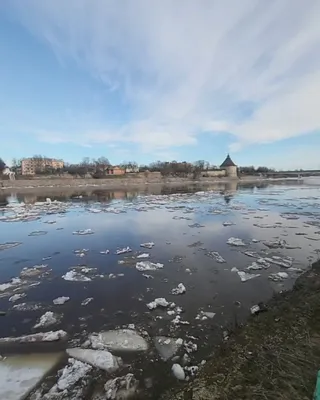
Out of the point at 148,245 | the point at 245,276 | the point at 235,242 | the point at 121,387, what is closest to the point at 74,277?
the point at 148,245

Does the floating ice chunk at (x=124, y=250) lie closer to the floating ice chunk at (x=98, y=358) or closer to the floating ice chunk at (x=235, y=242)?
the floating ice chunk at (x=235, y=242)

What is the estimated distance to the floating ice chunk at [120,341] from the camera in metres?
3.87

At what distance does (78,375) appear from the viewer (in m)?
3.29

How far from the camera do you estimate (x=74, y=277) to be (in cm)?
658

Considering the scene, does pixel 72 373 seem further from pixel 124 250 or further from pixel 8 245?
pixel 8 245

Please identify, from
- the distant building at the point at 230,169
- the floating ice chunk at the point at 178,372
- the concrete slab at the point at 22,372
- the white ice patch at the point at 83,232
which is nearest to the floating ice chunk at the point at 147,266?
the concrete slab at the point at 22,372

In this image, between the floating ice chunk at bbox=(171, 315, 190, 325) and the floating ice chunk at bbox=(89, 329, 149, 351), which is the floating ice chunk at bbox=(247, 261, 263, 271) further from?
the floating ice chunk at bbox=(89, 329, 149, 351)

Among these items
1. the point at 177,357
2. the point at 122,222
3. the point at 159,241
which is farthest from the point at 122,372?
the point at 122,222

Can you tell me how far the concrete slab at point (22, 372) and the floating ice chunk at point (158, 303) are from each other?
1827 mm

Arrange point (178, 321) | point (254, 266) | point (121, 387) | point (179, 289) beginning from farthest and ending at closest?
1. point (254, 266)
2. point (179, 289)
3. point (178, 321)
4. point (121, 387)

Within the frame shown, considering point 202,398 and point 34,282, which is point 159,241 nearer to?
point 34,282

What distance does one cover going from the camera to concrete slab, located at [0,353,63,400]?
3.07 m

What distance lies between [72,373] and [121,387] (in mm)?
702

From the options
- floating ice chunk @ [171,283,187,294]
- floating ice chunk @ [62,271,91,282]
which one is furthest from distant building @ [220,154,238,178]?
floating ice chunk @ [171,283,187,294]
